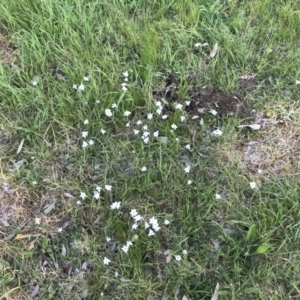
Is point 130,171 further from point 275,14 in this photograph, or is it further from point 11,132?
point 275,14

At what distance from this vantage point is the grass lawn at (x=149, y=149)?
2311mm

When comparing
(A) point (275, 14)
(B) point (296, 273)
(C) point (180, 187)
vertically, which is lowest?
(B) point (296, 273)

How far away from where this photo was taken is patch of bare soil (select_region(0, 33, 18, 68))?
2.97 meters

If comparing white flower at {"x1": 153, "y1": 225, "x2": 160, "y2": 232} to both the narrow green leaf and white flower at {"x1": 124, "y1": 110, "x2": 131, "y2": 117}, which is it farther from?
white flower at {"x1": 124, "y1": 110, "x2": 131, "y2": 117}

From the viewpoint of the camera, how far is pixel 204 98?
2789mm

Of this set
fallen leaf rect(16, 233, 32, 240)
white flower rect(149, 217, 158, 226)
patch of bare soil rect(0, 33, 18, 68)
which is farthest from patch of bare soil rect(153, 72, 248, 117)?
fallen leaf rect(16, 233, 32, 240)

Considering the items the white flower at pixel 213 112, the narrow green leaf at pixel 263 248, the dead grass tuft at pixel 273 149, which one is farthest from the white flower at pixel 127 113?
the narrow green leaf at pixel 263 248

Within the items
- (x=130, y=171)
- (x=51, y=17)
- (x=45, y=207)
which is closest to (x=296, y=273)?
(x=130, y=171)

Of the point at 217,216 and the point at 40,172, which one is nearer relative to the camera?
the point at 217,216

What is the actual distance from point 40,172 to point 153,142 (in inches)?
26.6

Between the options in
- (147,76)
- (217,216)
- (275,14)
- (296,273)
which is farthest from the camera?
(275,14)

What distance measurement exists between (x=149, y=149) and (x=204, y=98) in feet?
1.62

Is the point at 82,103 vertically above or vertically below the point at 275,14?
below

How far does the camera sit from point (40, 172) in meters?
2.61
